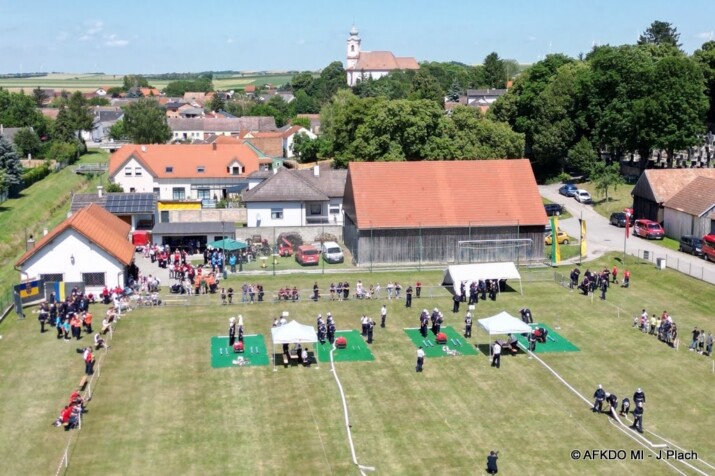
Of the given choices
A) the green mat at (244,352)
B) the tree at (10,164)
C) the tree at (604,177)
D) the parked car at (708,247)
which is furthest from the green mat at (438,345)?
the tree at (10,164)

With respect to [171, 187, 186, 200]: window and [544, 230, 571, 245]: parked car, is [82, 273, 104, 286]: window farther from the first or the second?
[171, 187, 186, 200]: window

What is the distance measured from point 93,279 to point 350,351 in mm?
16518

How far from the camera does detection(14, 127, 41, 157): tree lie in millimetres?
115250

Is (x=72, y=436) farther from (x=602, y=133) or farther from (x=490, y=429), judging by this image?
(x=602, y=133)

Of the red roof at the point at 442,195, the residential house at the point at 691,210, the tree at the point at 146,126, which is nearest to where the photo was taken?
the red roof at the point at 442,195

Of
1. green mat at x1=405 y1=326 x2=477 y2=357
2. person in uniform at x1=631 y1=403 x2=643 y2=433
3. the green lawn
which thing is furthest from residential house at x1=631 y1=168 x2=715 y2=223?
the green lawn

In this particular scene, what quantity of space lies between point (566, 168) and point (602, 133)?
27.1 ft

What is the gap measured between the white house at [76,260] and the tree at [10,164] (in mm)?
42039

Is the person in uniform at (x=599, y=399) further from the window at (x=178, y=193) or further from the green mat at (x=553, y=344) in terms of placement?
the window at (x=178, y=193)

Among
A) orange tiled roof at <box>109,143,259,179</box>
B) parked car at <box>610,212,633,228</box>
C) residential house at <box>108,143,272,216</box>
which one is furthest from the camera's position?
orange tiled roof at <box>109,143,259,179</box>

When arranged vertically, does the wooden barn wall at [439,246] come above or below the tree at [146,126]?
below

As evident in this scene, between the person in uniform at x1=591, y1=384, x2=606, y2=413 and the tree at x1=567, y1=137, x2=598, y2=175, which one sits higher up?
the tree at x1=567, y1=137, x2=598, y2=175

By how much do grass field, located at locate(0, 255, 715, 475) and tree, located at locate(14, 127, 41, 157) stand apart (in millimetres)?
79500

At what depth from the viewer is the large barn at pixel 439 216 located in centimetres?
5356
